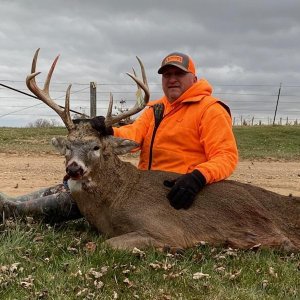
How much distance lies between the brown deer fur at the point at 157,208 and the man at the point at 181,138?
0.46 ft

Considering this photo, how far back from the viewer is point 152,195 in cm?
499

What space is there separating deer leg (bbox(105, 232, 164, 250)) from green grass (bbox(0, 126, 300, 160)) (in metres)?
9.29

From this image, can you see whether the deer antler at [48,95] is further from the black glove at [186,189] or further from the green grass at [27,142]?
the green grass at [27,142]

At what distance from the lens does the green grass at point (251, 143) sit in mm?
15086

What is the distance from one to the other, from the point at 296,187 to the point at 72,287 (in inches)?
275

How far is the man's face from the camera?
5.70 metres

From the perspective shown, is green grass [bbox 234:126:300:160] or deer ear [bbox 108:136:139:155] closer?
deer ear [bbox 108:136:139:155]

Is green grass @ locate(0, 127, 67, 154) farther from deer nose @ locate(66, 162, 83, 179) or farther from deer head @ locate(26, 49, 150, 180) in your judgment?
deer nose @ locate(66, 162, 83, 179)

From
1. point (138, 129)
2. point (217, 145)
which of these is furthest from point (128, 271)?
point (138, 129)

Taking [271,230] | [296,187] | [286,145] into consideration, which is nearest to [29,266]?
[271,230]

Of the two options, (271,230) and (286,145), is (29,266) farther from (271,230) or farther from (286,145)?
(286,145)

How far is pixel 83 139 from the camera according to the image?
4.90 meters

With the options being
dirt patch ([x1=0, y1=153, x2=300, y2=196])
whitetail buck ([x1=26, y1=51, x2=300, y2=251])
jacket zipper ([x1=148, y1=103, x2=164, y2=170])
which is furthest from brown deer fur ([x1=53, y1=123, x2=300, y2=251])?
dirt patch ([x1=0, y1=153, x2=300, y2=196])

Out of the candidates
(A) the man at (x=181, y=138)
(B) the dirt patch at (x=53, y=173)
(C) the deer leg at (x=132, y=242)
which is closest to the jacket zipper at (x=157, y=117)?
(A) the man at (x=181, y=138)
